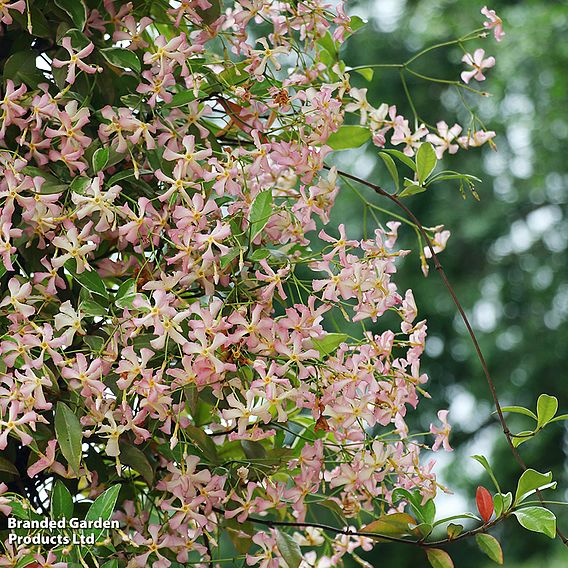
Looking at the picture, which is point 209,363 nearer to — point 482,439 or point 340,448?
point 340,448

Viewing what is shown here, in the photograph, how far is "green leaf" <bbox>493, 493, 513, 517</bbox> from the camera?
0.50 m

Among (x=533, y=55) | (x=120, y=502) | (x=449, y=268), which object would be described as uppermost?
(x=120, y=502)

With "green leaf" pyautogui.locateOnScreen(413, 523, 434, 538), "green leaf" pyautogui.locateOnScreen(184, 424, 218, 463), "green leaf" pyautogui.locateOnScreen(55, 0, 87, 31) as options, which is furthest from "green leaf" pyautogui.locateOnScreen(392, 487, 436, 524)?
"green leaf" pyautogui.locateOnScreen(55, 0, 87, 31)

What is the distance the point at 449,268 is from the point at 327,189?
9.41ft

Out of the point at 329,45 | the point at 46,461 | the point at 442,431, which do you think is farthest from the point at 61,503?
the point at 329,45

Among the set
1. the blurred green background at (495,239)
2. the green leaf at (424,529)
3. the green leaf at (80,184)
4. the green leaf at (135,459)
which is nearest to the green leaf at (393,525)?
the green leaf at (424,529)

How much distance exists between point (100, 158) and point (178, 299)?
0.09 m

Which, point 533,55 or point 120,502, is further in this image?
point 533,55

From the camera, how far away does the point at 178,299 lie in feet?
1.54

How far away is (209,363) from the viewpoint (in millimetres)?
455

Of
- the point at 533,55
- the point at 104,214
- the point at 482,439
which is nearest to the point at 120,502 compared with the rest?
the point at 104,214

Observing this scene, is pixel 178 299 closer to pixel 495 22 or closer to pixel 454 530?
pixel 454 530

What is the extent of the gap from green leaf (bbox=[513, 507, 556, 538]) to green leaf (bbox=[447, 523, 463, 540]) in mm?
32

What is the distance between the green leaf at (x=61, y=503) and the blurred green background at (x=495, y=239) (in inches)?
99.6
